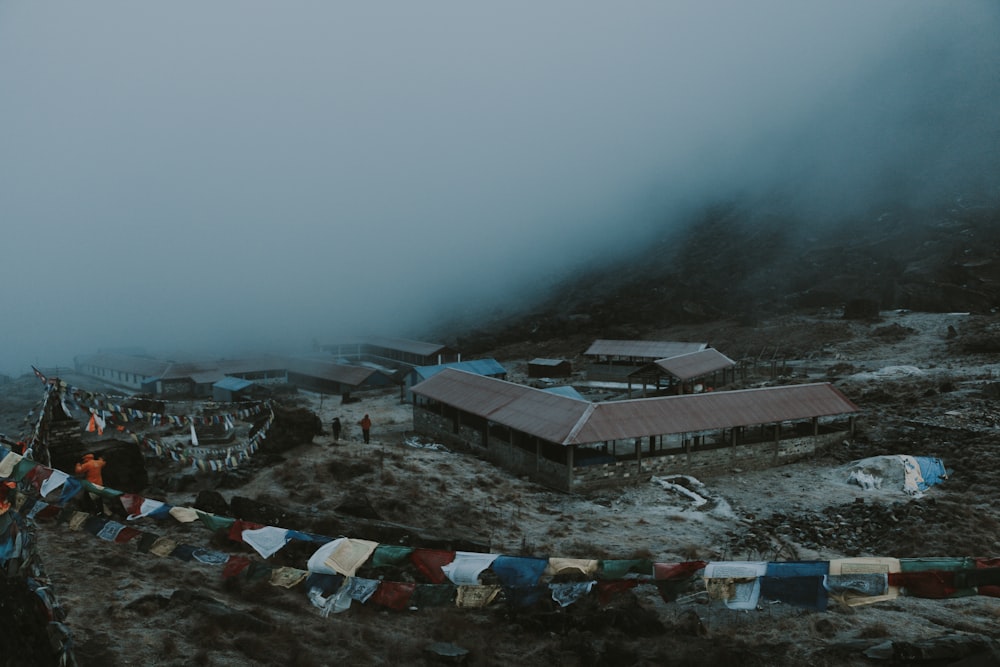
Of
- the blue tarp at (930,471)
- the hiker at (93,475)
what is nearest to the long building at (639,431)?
the blue tarp at (930,471)

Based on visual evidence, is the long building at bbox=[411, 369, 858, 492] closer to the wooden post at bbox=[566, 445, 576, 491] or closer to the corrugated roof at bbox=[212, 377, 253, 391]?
the wooden post at bbox=[566, 445, 576, 491]

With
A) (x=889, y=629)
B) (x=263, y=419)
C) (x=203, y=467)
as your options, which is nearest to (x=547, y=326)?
(x=263, y=419)

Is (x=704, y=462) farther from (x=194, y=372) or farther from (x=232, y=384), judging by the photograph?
(x=194, y=372)

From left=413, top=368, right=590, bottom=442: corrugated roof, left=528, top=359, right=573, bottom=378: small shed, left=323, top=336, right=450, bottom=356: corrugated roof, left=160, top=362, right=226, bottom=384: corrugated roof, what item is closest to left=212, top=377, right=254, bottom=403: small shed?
left=160, top=362, right=226, bottom=384: corrugated roof

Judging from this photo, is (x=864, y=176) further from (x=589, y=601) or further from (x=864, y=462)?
(x=589, y=601)

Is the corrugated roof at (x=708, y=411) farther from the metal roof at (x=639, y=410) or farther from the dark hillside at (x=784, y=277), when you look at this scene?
the dark hillside at (x=784, y=277)

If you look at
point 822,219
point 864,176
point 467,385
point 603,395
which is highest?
point 864,176

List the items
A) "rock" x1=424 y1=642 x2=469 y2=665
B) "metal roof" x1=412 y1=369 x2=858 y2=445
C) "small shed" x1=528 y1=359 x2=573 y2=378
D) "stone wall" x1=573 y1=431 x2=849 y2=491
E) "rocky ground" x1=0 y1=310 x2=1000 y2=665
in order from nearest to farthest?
"rock" x1=424 y1=642 x2=469 y2=665
"rocky ground" x1=0 y1=310 x2=1000 y2=665
"stone wall" x1=573 y1=431 x2=849 y2=491
"metal roof" x1=412 y1=369 x2=858 y2=445
"small shed" x1=528 y1=359 x2=573 y2=378
